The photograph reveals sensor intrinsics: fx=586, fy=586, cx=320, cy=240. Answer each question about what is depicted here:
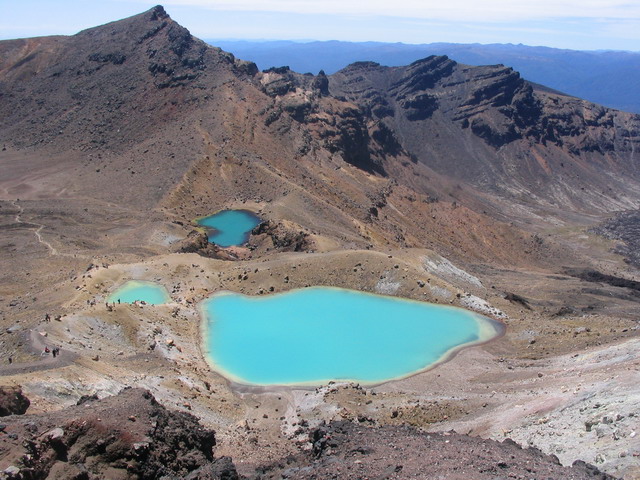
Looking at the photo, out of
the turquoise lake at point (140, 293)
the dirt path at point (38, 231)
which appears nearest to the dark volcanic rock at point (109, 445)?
the turquoise lake at point (140, 293)

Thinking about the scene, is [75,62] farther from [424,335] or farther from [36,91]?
[424,335]

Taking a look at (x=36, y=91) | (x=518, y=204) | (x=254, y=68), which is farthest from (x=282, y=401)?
(x=518, y=204)

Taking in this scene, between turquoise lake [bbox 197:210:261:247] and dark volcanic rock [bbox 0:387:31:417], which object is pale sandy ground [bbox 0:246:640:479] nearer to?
dark volcanic rock [bbox 0:387:31:417]

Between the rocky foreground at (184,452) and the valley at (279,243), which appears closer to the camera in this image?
the rocky foreground at (184,452)

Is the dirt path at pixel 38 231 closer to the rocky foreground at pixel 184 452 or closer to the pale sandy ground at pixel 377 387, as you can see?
the pale sandy ground at pixel 377 387

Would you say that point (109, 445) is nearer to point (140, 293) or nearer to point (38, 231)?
point (140, 293)

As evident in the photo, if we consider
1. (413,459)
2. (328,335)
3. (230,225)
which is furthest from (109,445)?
(230,225)
